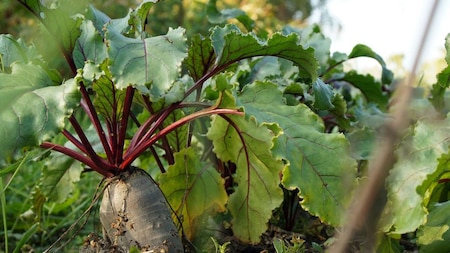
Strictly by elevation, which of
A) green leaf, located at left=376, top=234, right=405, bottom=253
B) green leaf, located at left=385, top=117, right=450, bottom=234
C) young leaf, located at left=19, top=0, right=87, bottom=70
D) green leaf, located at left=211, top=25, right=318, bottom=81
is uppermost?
young leaf, located at left=19, top=0, right=87, bottom=70

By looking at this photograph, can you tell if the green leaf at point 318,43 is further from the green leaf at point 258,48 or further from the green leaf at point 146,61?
the green leaf at point 146,61

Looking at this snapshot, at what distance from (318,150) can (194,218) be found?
54 centimetres

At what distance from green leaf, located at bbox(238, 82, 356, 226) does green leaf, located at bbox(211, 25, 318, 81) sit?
5.0 inches

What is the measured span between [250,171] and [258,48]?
39 centimetres

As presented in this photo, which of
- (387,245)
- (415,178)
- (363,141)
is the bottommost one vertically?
(387,245)

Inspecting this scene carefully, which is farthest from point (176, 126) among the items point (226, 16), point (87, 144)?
point (226, 16)

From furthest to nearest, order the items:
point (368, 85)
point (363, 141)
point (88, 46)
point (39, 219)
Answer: point (368, 85) < point (39, 219) < point (363, 141) < point (88, 46)

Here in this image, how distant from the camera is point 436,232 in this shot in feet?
4.64

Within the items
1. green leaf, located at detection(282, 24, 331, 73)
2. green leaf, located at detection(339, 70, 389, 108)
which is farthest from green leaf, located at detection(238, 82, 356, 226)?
green leaf, located at detection(339, 70, 389, 108)

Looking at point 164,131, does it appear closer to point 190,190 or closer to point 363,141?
point 190,190

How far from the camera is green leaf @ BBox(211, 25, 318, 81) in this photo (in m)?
1.51

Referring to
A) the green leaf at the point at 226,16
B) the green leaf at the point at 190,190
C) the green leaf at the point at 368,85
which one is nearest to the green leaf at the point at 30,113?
the green leaf at the point at 190,190

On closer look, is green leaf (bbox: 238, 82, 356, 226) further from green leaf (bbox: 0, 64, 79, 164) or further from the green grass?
the green grass

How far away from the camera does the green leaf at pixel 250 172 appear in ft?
5.33
